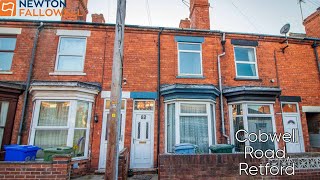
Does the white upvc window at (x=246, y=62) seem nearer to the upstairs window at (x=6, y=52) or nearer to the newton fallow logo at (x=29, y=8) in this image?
the newton fallow logo at (x=29, y=8)

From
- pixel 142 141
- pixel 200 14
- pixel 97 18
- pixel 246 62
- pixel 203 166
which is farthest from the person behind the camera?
pixel 97 18

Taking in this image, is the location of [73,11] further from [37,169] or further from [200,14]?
[37,169]

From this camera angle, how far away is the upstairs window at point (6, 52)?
28.8 ft

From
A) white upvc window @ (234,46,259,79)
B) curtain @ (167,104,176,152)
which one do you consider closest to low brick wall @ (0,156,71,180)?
curtain @ (167,104,176,152)

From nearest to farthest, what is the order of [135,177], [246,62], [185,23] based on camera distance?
[135,177]
[246,62]
[185,23]

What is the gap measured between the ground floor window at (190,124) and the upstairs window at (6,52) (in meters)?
7.42

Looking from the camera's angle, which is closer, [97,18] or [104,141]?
[104,141]

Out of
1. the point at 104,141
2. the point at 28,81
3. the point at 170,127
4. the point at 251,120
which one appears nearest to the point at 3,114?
the point at 28,81

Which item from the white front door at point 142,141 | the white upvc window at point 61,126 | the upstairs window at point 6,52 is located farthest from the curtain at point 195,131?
the upstairs window at point 6,52

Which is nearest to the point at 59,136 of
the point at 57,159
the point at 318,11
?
the point at 57,159

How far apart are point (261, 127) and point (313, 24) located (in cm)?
779

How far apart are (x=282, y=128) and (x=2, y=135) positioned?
1177cm

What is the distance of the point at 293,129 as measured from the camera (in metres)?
9.34

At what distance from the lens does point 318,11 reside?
11.2 m
